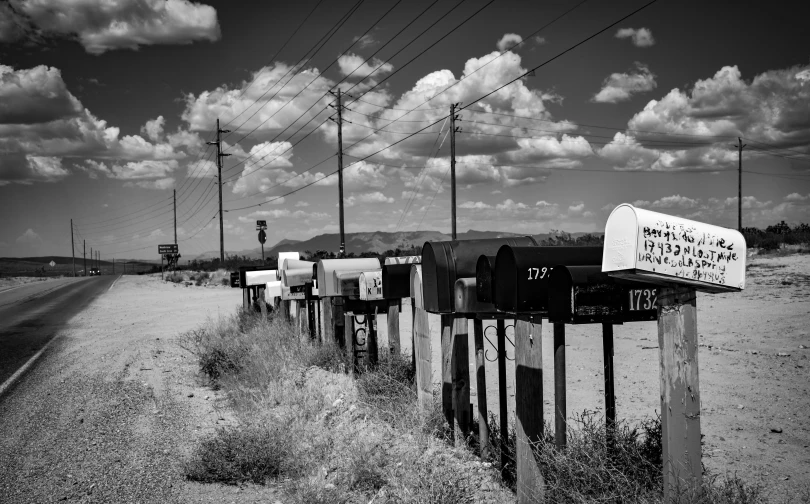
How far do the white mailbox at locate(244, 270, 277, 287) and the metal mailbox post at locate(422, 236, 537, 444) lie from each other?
8.14 m

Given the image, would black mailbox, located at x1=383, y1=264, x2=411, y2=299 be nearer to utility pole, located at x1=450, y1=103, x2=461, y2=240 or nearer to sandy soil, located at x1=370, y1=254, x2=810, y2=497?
sandy soil, located at x1=370, y1=254, x2=810, y2=497

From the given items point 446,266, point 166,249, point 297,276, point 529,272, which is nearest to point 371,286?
point 446,266

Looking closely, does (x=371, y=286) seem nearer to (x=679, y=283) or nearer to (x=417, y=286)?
(x=417, y=286)

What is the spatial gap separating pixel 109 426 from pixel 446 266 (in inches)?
146

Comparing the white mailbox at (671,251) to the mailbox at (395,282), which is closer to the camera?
the white mailbox at (671,251)

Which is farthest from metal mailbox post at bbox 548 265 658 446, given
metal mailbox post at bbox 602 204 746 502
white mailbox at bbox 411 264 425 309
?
white mailbox at bbox 411 264 425 309

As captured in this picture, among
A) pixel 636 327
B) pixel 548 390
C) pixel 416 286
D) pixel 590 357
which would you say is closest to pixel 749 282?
pixel 636 327

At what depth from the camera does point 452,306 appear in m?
4.73

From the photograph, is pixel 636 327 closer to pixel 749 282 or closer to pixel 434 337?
pixel 434 337

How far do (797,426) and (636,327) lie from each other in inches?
226

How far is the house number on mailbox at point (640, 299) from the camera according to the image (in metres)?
3.05

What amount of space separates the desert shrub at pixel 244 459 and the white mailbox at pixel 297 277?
455 cm

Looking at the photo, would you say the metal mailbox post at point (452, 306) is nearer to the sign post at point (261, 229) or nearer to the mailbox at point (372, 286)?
the mailbox at point (372, 286)

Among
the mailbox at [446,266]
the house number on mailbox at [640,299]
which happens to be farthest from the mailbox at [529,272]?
the mailbox at [446,266]
